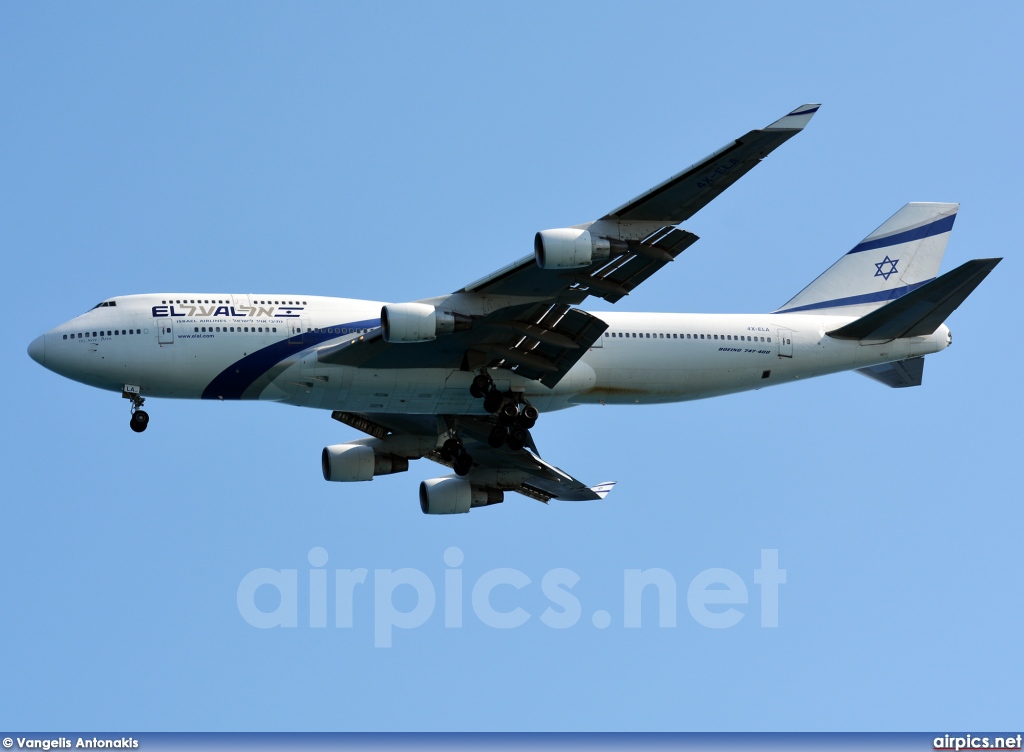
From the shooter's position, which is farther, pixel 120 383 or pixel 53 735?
pixel 120 383

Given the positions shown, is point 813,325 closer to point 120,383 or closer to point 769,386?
point 769,386

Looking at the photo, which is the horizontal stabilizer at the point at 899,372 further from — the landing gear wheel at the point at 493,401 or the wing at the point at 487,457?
the landing gear wheel at the point at 493,401

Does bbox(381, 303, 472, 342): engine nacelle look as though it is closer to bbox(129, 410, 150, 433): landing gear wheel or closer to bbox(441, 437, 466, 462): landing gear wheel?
bbox(441, 437, 466, 462): landing gear wheel

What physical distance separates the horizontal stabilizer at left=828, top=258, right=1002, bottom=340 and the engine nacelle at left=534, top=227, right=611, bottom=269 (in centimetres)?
1118

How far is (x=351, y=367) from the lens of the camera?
42.8 m

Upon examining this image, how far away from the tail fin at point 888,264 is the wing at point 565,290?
10.6 metres

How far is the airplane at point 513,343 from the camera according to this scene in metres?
39.4

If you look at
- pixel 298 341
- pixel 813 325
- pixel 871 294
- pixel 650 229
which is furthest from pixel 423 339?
pixel 871 294

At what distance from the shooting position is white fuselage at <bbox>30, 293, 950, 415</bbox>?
42.3 m

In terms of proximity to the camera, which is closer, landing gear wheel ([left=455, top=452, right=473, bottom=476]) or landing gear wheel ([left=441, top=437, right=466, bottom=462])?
landing gear wheel ([left=441, top=437, right=466, bottom=462])

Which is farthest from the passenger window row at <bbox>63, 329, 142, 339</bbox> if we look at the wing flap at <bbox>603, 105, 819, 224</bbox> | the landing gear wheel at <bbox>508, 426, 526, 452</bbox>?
the wing flap at <bbox>603, 105, 819, 224</bbox>

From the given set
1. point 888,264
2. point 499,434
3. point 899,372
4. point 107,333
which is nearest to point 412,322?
point 499,434

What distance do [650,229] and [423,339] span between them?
7.02 m

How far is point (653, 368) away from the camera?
45500 millimetres
